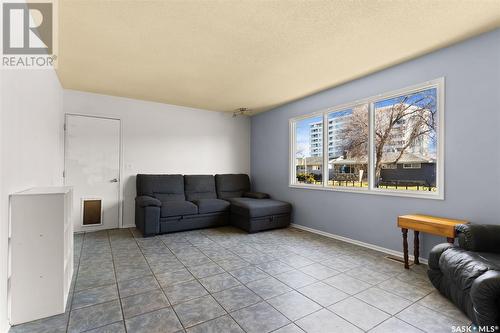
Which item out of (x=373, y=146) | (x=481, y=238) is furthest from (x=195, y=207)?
(x=481, y=238)

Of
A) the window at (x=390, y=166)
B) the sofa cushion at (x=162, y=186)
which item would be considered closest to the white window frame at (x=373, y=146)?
the window at (x=390, y=166)

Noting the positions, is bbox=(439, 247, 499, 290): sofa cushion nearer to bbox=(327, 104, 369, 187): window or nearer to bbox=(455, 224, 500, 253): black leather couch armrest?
bbox=(455, 224, 500, 253): black leather couch armrest

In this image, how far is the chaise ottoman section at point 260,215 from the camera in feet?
13.9

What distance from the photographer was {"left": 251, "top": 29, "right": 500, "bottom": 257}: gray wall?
7.69 feet

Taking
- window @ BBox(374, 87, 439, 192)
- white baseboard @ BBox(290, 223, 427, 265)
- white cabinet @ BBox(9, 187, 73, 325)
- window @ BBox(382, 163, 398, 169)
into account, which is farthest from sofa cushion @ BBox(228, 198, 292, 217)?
white cabinet @ BBox(9, 187, 73, 325)

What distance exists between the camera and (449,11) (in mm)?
2057

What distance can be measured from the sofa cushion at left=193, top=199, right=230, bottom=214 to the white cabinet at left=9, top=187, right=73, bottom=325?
8.72 ft

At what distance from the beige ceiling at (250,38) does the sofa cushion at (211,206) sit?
2.16 metres

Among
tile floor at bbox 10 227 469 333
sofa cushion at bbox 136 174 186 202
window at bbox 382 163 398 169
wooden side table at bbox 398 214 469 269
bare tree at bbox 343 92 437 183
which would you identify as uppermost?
bare tree at bbox 343 92 437 183

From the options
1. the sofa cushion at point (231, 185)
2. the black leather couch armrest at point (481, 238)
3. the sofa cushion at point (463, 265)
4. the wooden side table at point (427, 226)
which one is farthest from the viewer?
the sofa cushion at point (231, 185)

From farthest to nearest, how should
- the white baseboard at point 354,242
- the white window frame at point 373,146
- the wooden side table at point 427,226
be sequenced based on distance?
the white baseboard at point 354,242, the white window frame at point 373,146, the wooden side table at point 427,226

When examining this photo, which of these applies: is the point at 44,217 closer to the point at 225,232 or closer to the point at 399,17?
the point at 225,232

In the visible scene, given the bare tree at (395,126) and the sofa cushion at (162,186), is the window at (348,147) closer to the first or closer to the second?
the bare tree at (395,126)

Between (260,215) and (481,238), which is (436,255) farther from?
(260,215)
